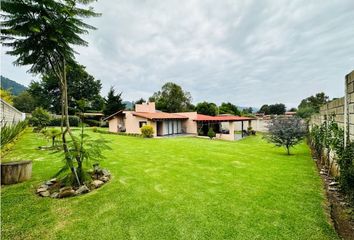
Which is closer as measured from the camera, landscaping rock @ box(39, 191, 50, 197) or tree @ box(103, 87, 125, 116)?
landscaping rock @ box(39, 191, 50, 197)

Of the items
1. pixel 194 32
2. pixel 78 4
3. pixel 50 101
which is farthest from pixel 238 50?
pixel 50 101

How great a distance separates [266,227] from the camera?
347 centimetres

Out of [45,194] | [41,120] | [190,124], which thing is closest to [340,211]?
[45,194]

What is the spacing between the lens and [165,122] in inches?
953

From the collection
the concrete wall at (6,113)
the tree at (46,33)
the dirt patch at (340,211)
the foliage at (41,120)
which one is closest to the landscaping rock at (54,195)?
the tree at (46,33)

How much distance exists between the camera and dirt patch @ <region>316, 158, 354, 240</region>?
334 centimetres

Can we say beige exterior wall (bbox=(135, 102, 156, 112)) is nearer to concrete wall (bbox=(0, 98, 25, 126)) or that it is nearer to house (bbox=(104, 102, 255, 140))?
house (bbox=(104, 102, 255, 140))

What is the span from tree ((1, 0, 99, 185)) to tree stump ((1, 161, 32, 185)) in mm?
1847

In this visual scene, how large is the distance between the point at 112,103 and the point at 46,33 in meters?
32.4

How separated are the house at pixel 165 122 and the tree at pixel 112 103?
10265 mm

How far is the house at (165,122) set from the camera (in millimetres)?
22578

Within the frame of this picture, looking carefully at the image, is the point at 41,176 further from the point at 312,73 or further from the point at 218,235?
the point at 312,73

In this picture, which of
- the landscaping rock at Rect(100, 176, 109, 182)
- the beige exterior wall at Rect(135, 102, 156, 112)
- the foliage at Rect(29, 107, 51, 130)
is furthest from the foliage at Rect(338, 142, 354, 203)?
the beige exterior wall at Rect(135, 102, 156, 112)

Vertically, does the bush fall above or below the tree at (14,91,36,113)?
below
